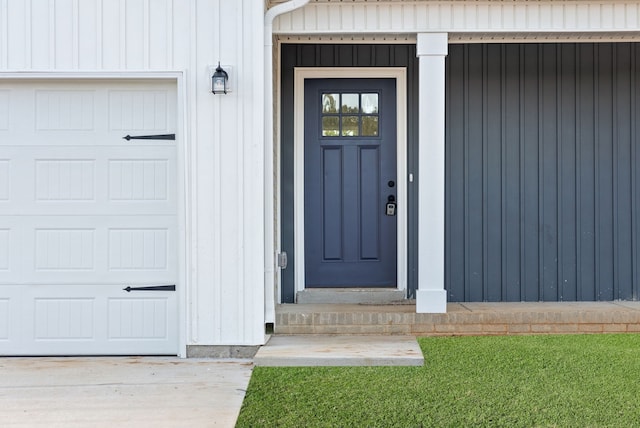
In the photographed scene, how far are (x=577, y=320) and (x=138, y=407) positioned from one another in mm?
3167

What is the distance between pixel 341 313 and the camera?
4.64 m

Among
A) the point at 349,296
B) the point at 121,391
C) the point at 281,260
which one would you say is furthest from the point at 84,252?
the point at 349,296

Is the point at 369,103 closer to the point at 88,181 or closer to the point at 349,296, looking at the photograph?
the point at 349,296

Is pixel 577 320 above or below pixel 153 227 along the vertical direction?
below

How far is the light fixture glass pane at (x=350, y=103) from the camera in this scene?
538 centimetres

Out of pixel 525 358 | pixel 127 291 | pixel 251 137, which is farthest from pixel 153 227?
pixel 525 358

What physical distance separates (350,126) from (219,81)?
1561 millimetres

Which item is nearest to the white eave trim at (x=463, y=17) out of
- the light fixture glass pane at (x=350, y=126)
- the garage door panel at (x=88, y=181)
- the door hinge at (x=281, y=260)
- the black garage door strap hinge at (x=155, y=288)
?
the light fixture glass pane at (x=350, y=126)

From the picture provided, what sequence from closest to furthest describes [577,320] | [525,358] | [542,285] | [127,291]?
1. [525,358]
2. [127,291]
3. [577,320]
4. [542,285]

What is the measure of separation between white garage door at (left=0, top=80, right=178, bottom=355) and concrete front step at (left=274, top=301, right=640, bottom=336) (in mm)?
932

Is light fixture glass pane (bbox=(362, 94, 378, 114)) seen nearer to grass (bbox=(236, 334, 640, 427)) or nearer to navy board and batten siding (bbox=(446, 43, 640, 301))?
navy board and batten siding (bbox=(446, 43, 640, 301))

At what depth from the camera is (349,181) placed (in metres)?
5.39

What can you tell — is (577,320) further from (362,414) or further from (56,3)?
(56,3)

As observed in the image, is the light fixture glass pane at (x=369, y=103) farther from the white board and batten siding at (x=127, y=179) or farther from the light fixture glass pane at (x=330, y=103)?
the white board and batten siding at (x=127, y=179)
